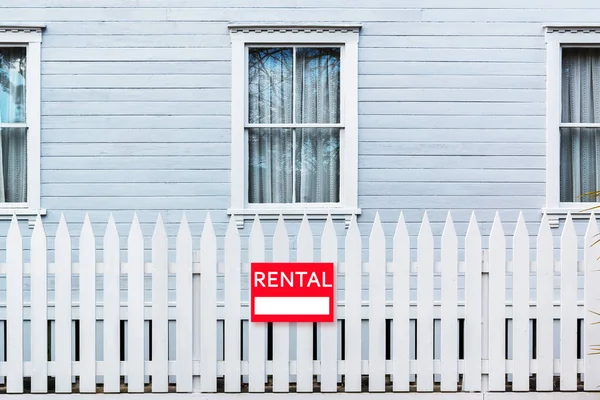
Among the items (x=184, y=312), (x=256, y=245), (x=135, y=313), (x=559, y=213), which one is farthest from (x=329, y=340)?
(x=559, y=213)

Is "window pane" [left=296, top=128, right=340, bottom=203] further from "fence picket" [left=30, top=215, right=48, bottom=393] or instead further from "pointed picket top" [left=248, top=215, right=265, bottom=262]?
"fence picket" [left=30, top=215, right=48, bottom=393]

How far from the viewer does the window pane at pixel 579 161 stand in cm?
754

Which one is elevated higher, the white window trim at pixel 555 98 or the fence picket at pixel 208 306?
the white window trim at pixel 555 98

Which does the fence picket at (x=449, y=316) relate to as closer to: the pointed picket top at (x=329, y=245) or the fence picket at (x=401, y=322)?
the fence picket at (x=401, y=322)

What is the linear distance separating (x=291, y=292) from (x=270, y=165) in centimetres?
271

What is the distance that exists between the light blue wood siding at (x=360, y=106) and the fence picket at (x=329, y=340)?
92.9 inches

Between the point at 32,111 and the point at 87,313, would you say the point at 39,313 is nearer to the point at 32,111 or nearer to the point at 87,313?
the point at 87,313

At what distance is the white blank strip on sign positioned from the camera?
5.05 metres

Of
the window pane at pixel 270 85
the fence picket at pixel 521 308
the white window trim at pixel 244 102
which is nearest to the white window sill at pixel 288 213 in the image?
the white window trim at pixel 244 102

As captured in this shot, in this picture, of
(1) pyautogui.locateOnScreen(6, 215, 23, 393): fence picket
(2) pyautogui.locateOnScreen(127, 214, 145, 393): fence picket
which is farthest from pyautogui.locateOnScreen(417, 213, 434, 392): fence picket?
(1) pyautogui.locateOnScreen(6, 215, 23, 393): fence picket

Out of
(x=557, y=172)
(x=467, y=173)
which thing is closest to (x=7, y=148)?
(x=467, y=173)

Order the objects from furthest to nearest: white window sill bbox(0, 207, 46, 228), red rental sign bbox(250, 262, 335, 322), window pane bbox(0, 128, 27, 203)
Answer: window pane bbox(0, 128, 27, 203) → white window sill bbox(0, 207, 46, 228) → red rental sign bbox(250, 262, 335, 322)

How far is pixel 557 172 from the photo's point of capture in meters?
7.39

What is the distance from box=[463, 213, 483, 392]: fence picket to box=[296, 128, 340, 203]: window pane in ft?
8.51
